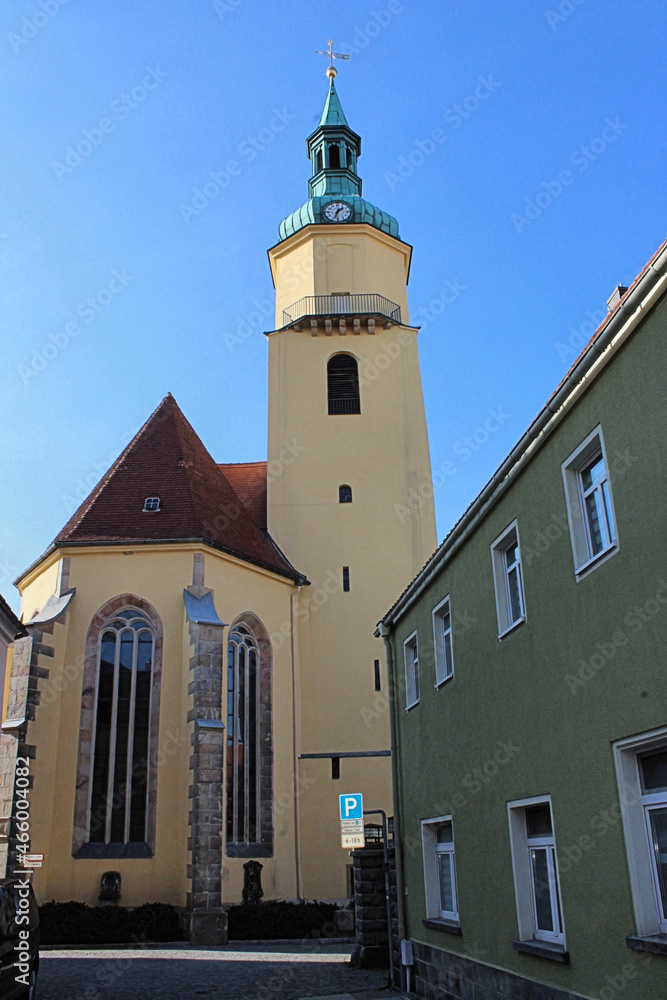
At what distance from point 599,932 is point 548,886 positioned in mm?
1305

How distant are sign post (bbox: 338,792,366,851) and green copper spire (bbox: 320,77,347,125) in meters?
27.9

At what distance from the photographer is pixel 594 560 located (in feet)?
22.6

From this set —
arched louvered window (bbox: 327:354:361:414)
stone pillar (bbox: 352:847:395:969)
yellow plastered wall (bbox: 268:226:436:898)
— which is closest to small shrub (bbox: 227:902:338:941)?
yellow plastered wall (bbox: 268:226:436:898)

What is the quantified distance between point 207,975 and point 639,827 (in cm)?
926

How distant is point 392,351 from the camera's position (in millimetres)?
28078

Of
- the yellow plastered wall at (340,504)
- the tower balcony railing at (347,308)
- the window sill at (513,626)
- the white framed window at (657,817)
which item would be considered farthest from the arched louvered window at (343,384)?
the white framed window at (657,817)

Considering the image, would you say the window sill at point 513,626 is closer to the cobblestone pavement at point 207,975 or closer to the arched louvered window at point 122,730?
the cobblestone pavement at point 207,975

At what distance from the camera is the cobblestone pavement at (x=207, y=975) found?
11328mm

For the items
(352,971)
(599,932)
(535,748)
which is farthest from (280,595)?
(599,932)

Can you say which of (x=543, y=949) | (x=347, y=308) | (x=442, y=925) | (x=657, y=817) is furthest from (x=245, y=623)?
(x=657, y=817)

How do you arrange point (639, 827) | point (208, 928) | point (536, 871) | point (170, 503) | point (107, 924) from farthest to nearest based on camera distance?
1. point (170, 503)
2. point (208, 928)
3. point (107, 924)
4. point (536, 871)
5. point (639, 827)

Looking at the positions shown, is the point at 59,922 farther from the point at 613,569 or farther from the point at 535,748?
the point at 613,569

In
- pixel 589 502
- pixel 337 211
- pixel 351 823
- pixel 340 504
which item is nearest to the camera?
pixel 589 502

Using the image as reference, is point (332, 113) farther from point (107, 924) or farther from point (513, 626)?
point (513, 626)
